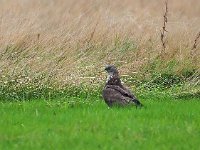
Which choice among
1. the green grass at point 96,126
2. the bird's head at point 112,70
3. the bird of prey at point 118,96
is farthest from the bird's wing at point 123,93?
the bird's head at point 112,70

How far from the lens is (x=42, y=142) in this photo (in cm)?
747

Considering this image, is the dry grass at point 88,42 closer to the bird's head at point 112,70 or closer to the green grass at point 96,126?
the bird's head at point 112,70

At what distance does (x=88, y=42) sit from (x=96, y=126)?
614 centimetres

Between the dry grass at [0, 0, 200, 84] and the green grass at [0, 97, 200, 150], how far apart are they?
1.81 m

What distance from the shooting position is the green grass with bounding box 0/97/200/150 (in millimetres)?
7453

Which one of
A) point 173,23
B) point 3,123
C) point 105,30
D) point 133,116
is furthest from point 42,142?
point 173,23

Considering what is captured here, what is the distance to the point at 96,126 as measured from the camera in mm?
8375

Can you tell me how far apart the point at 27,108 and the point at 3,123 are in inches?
57.5

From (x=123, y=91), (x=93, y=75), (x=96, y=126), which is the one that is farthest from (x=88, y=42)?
(x=96, y=126)

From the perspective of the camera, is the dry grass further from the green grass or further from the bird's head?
the green grass

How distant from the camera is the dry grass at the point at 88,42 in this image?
40.6 ft

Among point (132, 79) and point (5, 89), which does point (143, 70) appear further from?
point (5, 89)

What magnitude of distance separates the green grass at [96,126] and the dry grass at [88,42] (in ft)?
5.93

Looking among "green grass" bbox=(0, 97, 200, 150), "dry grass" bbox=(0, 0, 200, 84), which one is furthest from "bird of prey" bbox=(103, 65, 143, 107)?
"dry grass" bbox=(0, 0, 200, 84)
